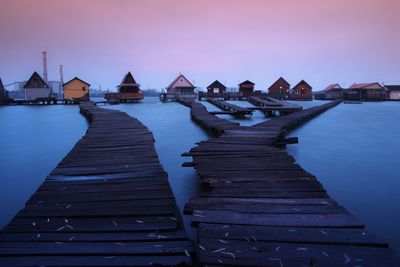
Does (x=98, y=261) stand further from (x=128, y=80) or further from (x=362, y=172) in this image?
(x=128, y=80)

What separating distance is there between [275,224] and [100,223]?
2.38m

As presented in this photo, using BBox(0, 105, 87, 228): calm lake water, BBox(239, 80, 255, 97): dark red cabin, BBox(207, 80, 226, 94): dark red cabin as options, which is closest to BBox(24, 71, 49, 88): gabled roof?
BBox(207, 80, 226, 94): dark red cabin

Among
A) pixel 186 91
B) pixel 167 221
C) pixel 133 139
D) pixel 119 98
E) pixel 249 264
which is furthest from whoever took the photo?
pixel 186 91

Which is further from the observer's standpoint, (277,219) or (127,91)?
(127,91)

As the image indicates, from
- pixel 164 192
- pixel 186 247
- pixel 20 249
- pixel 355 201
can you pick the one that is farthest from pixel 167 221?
pixel 355 201

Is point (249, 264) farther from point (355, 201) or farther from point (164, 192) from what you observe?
point (355, 201)

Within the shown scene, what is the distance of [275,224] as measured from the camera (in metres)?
4.50

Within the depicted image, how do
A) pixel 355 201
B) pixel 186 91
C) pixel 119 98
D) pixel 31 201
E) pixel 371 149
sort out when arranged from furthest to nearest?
pixel 186 91 < pixel 119 98 < pixel 371 149 < pixel 355 201 < pixel 31 201

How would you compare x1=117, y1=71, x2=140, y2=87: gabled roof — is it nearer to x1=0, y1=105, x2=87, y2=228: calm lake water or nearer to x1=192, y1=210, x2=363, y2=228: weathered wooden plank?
x1=0, y1=105, x2=87, y2=228: calm lake water

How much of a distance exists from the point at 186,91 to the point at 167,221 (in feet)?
242

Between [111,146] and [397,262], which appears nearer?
[397,262]

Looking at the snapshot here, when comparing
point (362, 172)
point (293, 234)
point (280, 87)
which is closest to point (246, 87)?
point (280, 87)

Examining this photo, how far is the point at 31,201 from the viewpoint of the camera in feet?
18.8

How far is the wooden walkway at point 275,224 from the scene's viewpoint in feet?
12.0
